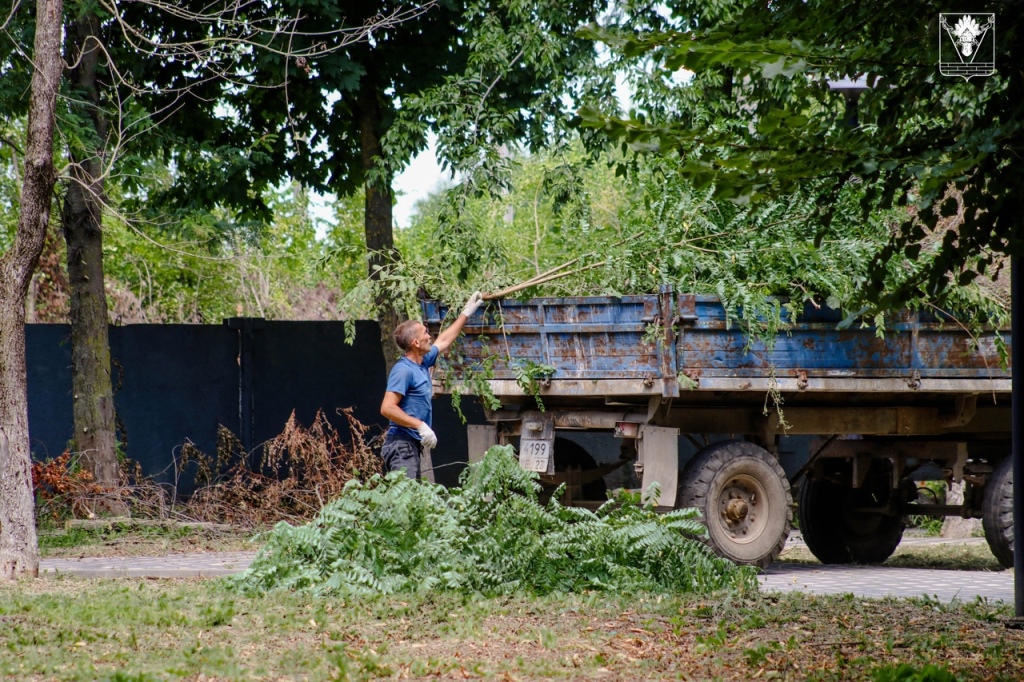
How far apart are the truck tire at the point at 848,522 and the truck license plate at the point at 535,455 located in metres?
3.27

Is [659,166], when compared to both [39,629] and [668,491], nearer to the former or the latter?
[668,491]

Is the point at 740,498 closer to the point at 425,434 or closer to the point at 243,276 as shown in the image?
the point at 425,434

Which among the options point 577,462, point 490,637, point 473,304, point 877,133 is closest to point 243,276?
point 577,462

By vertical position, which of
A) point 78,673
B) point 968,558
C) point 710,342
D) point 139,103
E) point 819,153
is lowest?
point 968,558

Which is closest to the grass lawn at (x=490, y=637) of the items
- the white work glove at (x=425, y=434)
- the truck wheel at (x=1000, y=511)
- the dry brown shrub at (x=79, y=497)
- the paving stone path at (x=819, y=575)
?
the paving stone path at (x=819, y=575)

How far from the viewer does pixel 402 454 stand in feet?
27.9

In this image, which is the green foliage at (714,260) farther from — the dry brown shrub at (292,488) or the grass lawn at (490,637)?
the grass lawn at (490,637)

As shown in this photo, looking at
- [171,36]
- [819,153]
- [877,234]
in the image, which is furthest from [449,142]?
[819,153]

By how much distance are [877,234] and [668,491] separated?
9.21ft

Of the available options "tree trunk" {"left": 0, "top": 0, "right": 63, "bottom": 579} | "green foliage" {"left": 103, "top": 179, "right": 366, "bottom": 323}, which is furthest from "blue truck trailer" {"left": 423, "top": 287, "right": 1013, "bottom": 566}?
"green foliage" {"left": 103, "top": 179, "right": 366, "bottom": 323}

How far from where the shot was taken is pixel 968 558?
11.4m

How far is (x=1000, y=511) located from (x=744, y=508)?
7.36 feet

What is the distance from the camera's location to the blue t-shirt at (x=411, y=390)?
27.6 feet

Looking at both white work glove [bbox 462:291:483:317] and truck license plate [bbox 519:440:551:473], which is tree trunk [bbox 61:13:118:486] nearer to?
white work glove [bbox 462:291:483:317]
